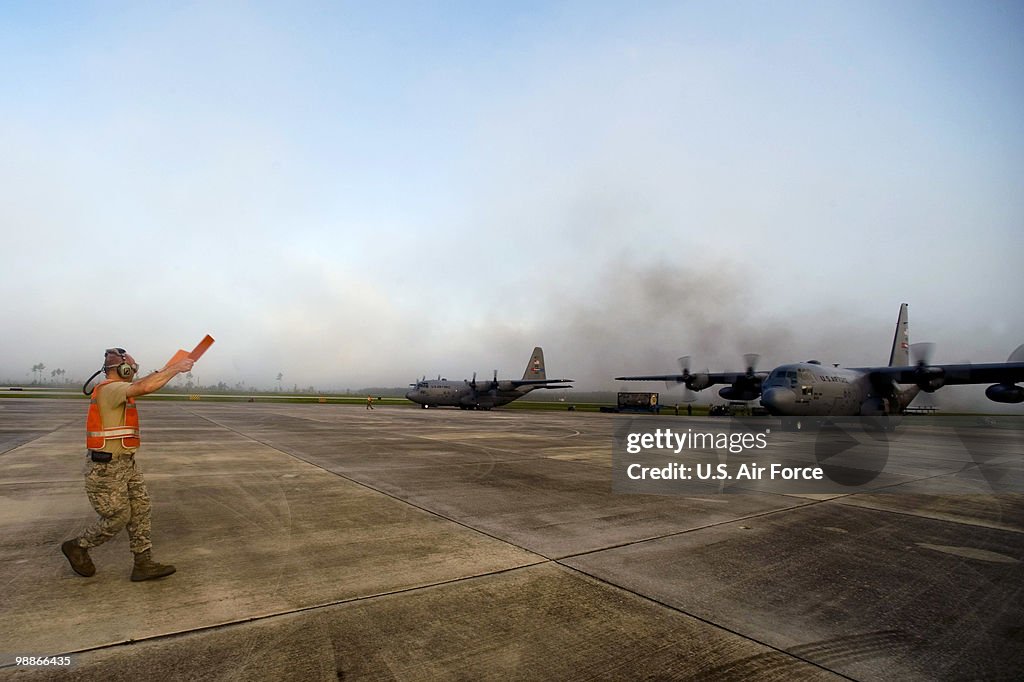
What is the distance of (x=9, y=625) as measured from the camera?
3.52 metres

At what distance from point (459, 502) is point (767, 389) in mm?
20708

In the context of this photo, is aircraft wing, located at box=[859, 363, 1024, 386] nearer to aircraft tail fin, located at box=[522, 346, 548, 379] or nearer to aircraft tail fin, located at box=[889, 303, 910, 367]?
aircraft tail fin, located at box=[889, 303, 910, 367]

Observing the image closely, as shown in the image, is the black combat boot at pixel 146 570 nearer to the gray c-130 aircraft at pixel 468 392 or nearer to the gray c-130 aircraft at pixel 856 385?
the gray c-130 aircraft at pixel 856 385

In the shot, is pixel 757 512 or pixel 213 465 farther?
→ pixel 213 465

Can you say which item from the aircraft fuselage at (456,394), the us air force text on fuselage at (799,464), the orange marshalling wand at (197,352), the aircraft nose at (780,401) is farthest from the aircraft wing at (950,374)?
the orange marshalling wand at (197,352)

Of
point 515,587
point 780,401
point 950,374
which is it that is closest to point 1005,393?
point 950,374

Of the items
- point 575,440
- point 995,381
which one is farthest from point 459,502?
point 995,381

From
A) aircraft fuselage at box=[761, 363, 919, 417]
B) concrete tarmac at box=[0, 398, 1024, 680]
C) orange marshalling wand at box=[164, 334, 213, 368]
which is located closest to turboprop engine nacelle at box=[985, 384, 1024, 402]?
aircraft fuselage at box=[761, 363, 919, 417]

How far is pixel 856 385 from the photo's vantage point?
2727cm

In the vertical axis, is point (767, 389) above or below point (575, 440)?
above

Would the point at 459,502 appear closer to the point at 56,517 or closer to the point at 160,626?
the point at 160,626

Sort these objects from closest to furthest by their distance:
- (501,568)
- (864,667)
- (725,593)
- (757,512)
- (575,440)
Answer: (864,667), (725,593), (501,568), (757,512), (575,440)

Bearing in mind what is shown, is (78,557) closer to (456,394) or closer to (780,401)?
(780,401)

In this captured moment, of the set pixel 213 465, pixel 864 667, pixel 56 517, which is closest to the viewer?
pixel 864 667
